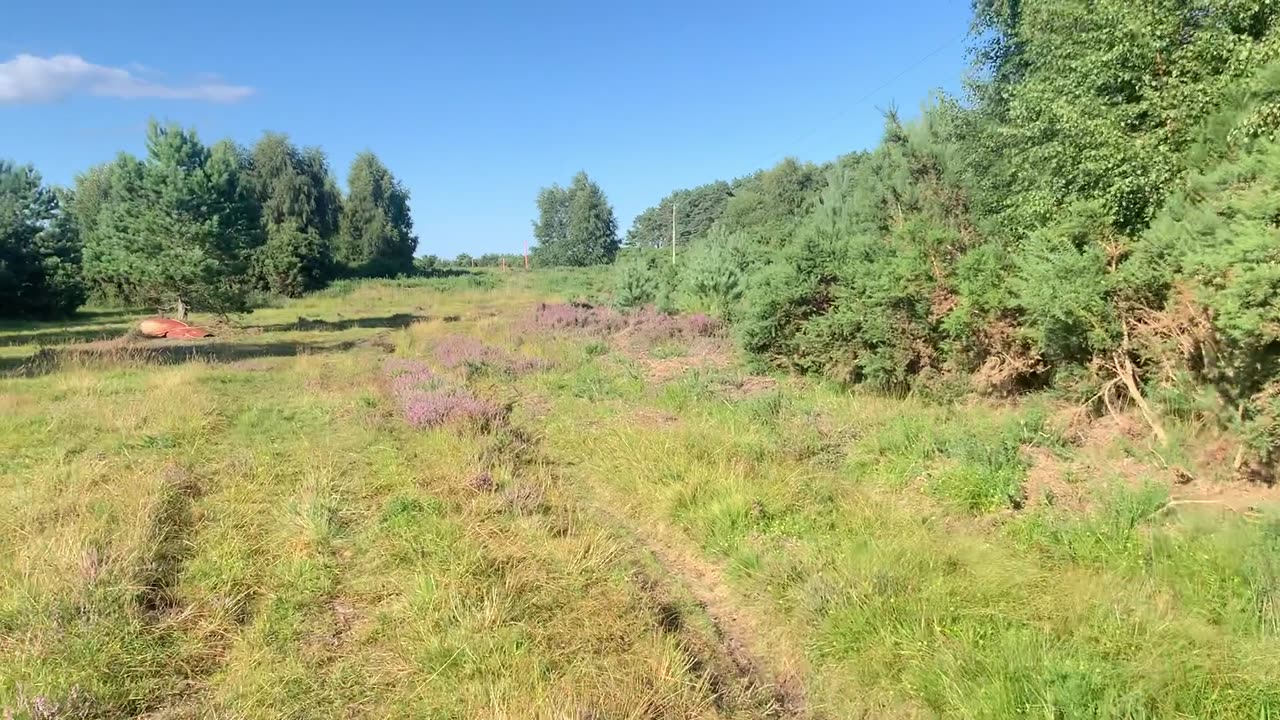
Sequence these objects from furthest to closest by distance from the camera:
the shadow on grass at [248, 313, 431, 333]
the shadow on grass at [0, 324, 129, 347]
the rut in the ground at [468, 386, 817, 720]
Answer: the shadow on grass at [248, 313, 431, 333]
the shadow on grass at [0, 324, 129, 347]
the rut in the ground at [468, 386, 817, 720]

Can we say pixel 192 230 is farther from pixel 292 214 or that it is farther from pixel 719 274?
pixel 292 214

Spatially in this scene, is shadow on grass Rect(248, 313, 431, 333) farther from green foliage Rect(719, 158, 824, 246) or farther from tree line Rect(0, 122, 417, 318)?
green foliage Rect(719, 158, 824, 246)

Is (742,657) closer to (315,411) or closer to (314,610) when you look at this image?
(314,610)

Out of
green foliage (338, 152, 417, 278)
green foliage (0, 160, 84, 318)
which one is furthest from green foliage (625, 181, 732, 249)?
green foliage (0, 160, 84, 318)

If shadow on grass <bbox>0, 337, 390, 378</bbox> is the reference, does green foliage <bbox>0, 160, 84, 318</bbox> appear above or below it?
above

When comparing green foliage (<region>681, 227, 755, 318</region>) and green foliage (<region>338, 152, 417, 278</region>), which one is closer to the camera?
green foliage (<region>681, 227, 755, 318</region>)

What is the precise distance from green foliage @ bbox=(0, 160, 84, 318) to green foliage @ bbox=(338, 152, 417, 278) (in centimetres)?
2304

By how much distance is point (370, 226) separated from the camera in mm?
62656

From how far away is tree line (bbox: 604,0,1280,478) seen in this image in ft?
17.5

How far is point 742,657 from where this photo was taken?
405cm

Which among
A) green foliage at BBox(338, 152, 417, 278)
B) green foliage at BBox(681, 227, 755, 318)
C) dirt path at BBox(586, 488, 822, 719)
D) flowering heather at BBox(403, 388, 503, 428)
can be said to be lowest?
dirt path at BBox(586, 488, 822, 719)


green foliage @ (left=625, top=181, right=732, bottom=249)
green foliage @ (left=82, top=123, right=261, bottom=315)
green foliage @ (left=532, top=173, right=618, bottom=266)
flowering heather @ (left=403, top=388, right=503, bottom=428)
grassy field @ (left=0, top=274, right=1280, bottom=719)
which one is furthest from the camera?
green foliage @ (left=625, top=181, right=732, bottom=249)

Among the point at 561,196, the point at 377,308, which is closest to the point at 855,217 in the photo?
the point at 377,308

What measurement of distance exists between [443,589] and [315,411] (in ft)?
22.4
